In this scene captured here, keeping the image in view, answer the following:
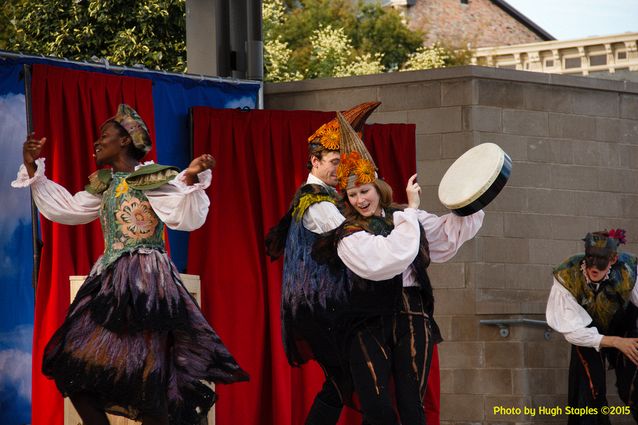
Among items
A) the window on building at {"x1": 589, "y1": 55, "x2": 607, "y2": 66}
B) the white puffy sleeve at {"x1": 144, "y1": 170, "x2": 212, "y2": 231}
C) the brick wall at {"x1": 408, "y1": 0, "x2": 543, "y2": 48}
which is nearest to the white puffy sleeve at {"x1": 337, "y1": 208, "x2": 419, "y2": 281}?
the white puffy sleeve at {"x1": 144, "y1": 170, "x2": 212, "y2": 231}

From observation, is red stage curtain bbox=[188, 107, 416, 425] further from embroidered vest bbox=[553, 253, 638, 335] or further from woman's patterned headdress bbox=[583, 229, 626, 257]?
woman's patterned headdress bbox=[583, 229, 626, 257]

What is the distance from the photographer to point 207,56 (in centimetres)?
840

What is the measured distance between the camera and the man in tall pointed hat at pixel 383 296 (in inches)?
203

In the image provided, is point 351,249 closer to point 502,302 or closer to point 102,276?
point 102,276

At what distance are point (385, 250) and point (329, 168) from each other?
0.87 m

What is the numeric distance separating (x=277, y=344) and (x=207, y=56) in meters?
2.16

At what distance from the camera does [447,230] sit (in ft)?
17.6

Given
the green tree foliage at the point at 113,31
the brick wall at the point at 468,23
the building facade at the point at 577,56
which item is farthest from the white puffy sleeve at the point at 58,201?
the brick wall at the point at 468,23

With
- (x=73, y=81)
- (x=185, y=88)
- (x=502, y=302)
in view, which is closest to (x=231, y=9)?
(x=185, y=88)

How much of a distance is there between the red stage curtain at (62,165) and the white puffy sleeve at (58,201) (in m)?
0.98

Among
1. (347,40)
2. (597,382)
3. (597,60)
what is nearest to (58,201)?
(597,382)

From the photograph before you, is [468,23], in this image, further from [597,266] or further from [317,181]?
[317,181]

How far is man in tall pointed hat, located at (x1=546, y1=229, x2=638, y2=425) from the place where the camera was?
7.46 m

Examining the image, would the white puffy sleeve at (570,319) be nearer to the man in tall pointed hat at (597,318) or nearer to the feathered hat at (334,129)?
the man in tall pointed hat at (597,318)
